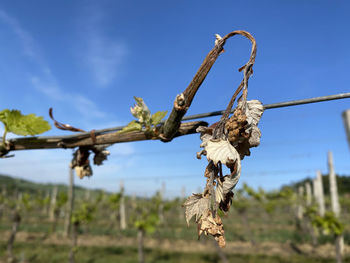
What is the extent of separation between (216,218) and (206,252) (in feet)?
44.8

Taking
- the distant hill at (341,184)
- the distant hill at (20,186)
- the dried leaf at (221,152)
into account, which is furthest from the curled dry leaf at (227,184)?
the distant hill at (341,184)

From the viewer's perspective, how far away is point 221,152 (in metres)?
0.58

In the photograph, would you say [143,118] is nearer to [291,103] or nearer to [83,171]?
[291,103]

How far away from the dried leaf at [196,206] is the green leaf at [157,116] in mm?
331

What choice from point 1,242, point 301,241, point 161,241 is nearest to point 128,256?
point 161,241

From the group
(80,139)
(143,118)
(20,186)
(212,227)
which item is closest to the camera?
(212,227)

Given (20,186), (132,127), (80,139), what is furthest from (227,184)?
(20,186)

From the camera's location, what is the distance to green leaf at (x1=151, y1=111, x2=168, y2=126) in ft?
2.80

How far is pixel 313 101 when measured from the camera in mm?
693

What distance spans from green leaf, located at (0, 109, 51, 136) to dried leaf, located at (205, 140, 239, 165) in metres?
0.91

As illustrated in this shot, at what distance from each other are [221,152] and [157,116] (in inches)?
13.4

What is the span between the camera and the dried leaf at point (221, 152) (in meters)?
0.57

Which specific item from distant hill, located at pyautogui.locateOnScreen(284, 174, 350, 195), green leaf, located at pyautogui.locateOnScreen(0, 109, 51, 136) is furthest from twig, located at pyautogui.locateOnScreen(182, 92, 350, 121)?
distant hill, located at pyautogui.locateOnScreen(284, 174, 350, 195)

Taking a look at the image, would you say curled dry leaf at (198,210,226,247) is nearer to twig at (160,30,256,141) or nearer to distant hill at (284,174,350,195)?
twig at (160,30,256,141)
